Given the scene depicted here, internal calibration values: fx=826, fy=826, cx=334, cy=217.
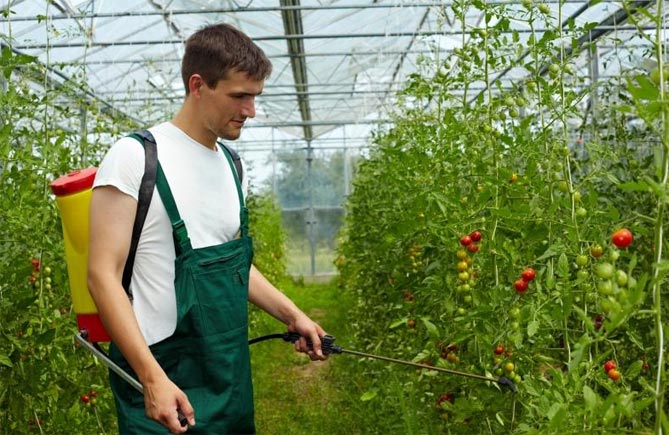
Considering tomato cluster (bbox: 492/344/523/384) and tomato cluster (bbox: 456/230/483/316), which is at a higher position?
tomato cluster (bbox: 456/230/483/316)

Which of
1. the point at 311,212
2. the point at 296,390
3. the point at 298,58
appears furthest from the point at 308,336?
the point at 311,212

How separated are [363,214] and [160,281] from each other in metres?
4.21

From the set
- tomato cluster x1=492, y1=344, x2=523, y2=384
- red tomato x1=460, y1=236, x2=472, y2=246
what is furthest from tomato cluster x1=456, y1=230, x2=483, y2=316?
tomato cluster x1=492, y1=344, x2=523, y2=384

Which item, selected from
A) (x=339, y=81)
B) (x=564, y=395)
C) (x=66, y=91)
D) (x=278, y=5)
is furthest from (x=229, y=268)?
(x=339, y=81)

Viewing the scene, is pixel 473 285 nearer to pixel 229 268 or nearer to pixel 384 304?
pixel 229 268

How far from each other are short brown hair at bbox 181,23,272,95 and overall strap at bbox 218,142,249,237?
28 cm

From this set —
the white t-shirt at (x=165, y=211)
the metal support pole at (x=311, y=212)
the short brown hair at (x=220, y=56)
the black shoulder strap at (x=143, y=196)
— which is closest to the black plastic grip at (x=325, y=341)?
the white t-shirt at (x=165, y=211)

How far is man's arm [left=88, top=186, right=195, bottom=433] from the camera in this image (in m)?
1.84

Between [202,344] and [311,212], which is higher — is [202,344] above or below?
above

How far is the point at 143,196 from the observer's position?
1988mm

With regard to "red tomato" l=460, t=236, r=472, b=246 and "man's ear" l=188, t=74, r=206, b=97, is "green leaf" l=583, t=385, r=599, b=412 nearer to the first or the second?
"red tomato" l=460, t=236, r=472, b=246

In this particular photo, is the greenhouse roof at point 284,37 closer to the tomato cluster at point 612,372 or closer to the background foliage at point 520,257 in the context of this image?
the background foliage at point 520,257

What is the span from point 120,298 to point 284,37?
7.37 metres

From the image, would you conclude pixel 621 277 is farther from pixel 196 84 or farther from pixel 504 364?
pixel 196 84
